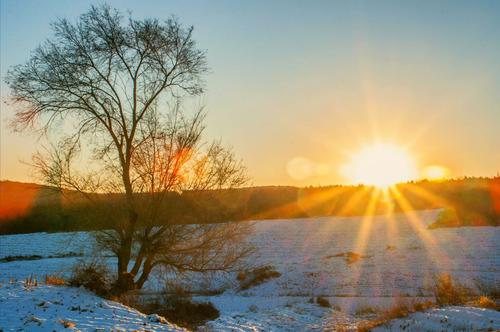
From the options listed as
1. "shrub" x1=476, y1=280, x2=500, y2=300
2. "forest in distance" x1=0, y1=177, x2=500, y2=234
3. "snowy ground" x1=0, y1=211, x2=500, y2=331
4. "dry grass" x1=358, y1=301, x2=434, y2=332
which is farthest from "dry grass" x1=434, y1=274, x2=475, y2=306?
"forest in distance" x1=0, y1=177, x2=500, y2=234

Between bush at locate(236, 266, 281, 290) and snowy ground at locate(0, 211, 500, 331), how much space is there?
1.58ft

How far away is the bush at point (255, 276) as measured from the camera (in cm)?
3151

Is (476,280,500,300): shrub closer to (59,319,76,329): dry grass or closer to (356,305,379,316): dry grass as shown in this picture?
(356,305,379,316): dry grass

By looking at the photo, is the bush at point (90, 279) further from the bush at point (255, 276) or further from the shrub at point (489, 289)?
the shrub at point (489, 289)

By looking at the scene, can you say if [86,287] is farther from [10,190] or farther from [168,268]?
[10,190]

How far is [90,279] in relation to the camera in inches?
637

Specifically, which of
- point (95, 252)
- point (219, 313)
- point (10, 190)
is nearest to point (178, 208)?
point (95, 252)

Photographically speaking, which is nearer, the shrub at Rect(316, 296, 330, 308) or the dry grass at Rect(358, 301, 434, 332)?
the dry grass at Rect(358, 301, 434, 332)

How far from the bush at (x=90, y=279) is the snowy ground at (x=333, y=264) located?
8.35ft

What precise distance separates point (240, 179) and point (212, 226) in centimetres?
203

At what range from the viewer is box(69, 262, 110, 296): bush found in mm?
15938

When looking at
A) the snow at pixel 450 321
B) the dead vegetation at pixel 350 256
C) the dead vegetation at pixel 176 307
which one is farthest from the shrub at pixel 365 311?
the dead vegetation at pixel 350 256

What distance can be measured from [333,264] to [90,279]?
22180 millimetres

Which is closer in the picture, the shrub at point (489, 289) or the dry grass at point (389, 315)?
the dry grass at point (389, 315)
